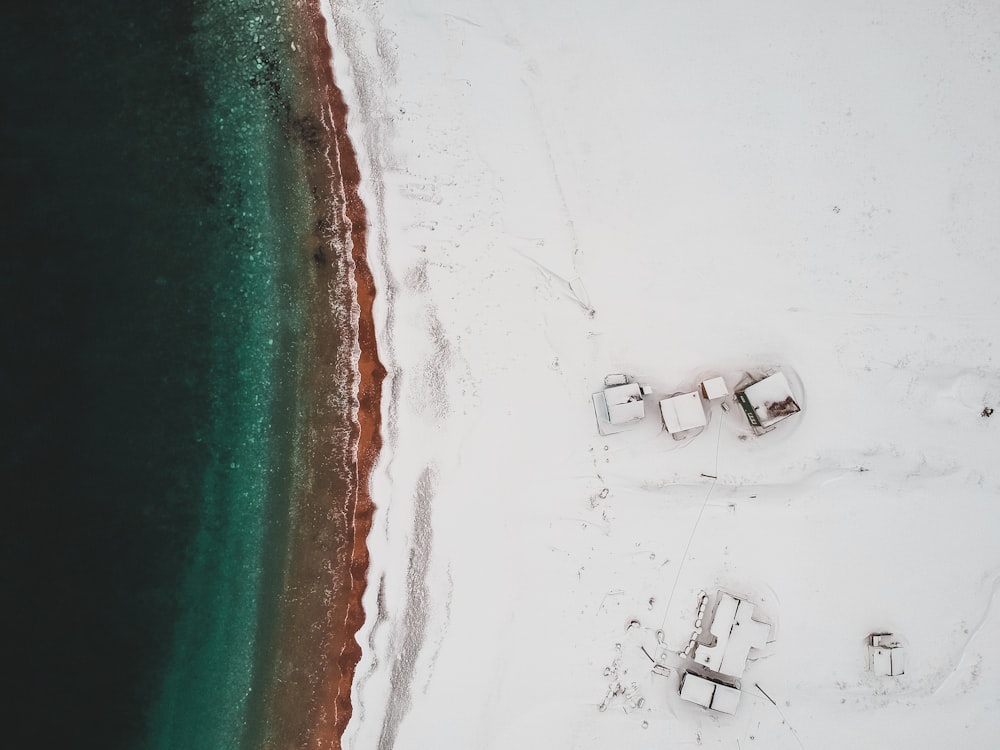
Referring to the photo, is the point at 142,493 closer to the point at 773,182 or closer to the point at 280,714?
the point at 280,714

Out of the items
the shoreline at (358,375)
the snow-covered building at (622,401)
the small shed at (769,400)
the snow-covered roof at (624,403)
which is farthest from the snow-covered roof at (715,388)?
the shoreline at (358,375)

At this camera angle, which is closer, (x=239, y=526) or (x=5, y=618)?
(x=5, y=618)

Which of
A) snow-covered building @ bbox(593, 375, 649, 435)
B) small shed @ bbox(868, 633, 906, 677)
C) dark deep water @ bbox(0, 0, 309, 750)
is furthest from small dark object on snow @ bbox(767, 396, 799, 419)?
dark deep water @ bbox(0, 0, 309, 750)

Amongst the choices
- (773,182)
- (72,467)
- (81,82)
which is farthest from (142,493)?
(773,182)

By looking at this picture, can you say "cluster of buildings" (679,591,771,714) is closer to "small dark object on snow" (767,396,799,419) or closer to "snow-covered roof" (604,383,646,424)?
"small dark object on snow" (767,396,799,419)

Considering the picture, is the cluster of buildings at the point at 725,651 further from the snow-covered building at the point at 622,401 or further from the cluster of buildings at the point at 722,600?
the snow-covered building at the point at 622,401

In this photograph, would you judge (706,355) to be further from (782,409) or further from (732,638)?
(732,638)

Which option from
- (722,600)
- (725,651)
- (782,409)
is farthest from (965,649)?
(782,409)
